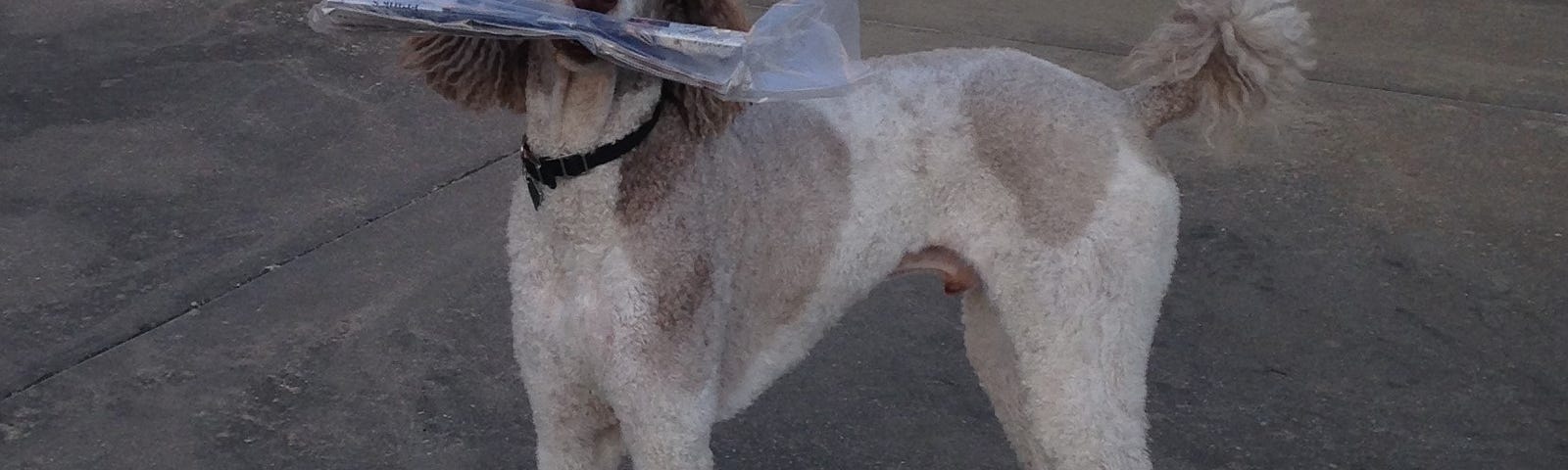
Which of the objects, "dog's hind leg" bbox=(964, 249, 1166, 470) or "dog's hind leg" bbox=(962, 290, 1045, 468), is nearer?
"dog's hind leg" bbox=(964, 249, 1166, 470)

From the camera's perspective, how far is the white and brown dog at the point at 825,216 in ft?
7.76

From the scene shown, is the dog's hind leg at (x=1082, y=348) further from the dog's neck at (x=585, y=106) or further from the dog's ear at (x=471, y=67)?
the dog's ear at (x=471, y=67)

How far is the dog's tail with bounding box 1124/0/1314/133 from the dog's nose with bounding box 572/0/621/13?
94 centimetres

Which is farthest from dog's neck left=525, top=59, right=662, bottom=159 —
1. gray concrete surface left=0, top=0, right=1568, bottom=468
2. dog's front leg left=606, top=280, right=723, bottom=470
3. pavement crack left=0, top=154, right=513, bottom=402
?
pavement crack left=0, top=154, right=513, bottom=402

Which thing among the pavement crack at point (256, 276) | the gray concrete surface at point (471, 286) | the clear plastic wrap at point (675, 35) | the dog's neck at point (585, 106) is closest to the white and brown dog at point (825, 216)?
the dog's neck at point (585, 106)

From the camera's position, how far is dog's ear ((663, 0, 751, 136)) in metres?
2.29

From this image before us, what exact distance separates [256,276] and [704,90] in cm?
249

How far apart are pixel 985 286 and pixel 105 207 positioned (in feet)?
10.3

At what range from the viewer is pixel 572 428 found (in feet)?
8.35

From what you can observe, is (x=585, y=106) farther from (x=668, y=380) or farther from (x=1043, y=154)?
(x=1043, y=154)

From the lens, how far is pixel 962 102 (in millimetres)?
2635

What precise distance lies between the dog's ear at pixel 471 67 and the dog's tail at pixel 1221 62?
987 millimetres

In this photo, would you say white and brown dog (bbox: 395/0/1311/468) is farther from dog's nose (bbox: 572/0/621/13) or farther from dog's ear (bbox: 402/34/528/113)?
dog's nose (bbox: 572/0/621/13)

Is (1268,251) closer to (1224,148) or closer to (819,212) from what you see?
(1224,148)
